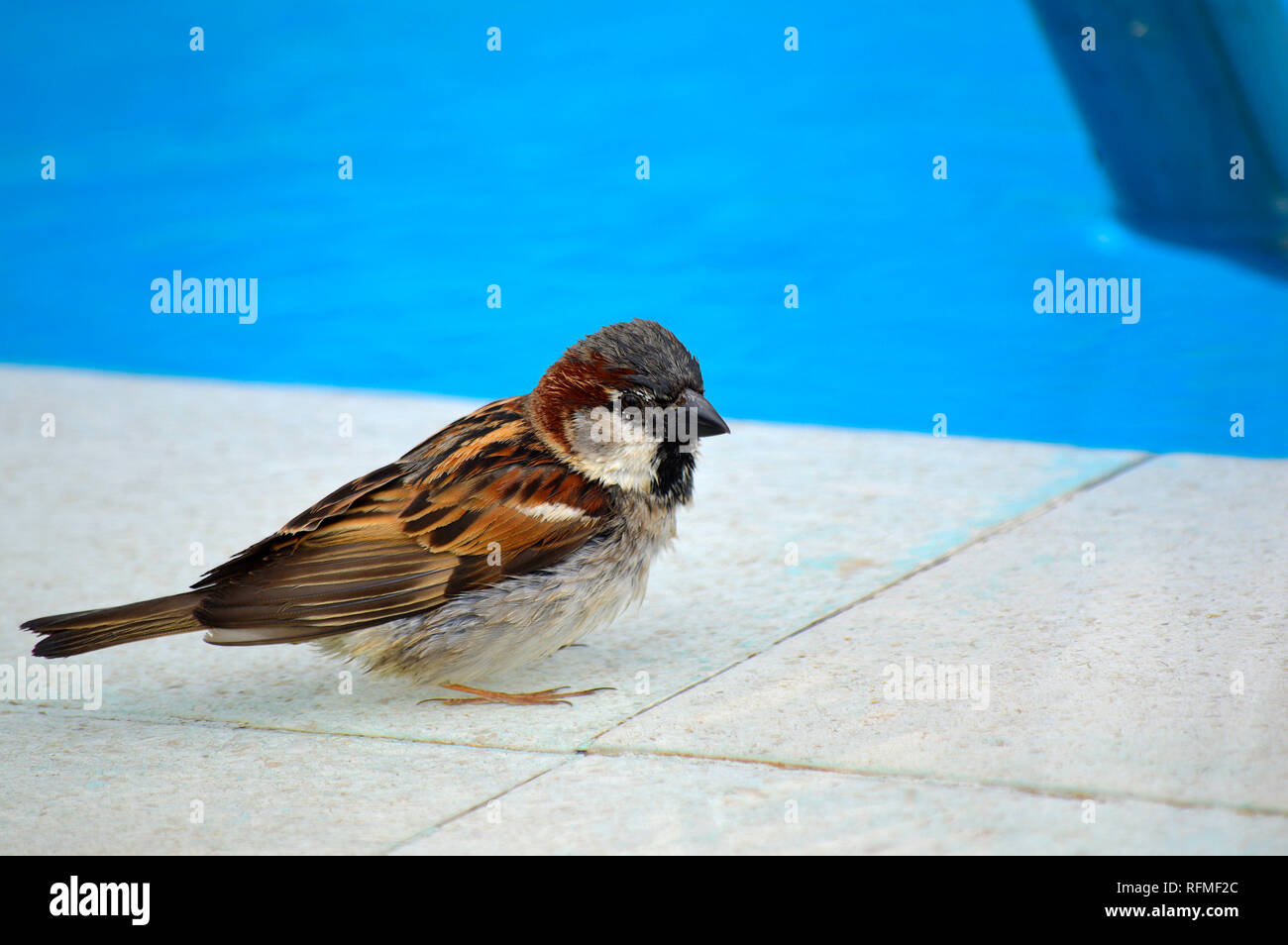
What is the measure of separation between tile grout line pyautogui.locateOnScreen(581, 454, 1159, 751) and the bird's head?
0.49m

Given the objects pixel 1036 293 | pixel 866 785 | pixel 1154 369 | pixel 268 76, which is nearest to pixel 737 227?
pixel 1036 293

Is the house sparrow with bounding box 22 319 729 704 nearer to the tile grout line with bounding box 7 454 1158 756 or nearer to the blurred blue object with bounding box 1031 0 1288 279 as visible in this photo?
the tile grout line with bounding box 7 454 1158 756

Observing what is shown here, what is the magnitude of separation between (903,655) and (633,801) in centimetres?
108

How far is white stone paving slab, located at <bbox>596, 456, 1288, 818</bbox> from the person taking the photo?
3.05m

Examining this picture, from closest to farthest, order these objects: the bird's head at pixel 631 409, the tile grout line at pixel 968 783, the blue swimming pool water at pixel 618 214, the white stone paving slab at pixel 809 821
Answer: the white stone paving slab at pixel 809 821 < the tile grout line at pixel 968 783 < the bird's head at pixel 631 409 < the blue swimming pool water at pixel 618 214

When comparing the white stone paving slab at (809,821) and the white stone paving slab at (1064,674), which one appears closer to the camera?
the white stone paving slab at (809,821)

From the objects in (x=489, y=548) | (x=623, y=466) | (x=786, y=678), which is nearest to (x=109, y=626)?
(x=489, y=548)

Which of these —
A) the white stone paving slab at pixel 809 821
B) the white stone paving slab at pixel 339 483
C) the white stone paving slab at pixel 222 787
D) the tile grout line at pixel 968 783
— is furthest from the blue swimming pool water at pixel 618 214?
the white stone paving slab at pixel 222 787

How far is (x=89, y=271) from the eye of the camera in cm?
838

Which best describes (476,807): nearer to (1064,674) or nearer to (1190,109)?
(1064,674)

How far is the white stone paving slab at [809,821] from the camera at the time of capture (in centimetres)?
267

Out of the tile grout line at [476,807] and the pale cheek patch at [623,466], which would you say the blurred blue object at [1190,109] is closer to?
the pale cheek patch at [623,466]

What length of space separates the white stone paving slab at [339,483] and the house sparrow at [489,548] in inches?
9.0
